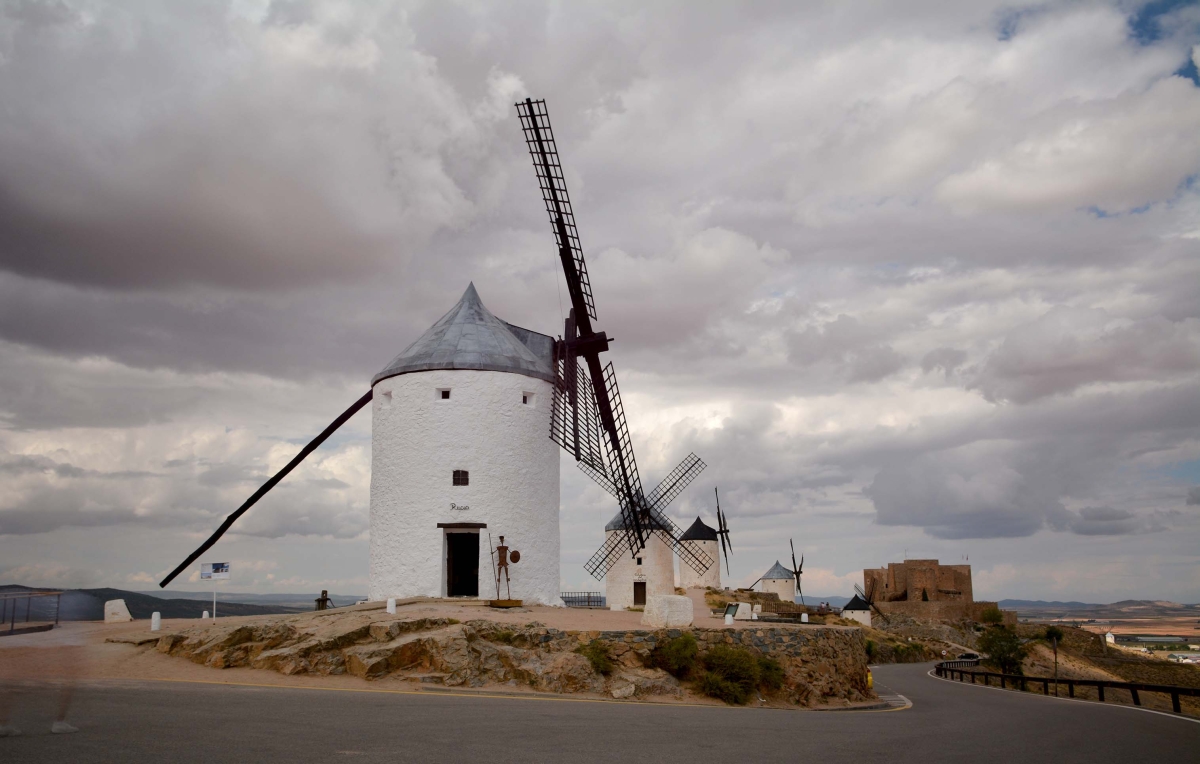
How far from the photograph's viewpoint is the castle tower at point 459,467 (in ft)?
82.5

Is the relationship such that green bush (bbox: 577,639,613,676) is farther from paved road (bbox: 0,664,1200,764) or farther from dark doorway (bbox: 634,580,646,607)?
dark doorway (bbox: 634,580,646,607)

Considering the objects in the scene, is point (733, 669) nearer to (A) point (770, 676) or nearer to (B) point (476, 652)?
(A) point (770, 676)

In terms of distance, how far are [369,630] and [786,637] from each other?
31.1 ft

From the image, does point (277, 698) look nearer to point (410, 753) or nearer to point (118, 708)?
point (118, 708)

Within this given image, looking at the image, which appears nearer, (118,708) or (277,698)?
(118,708)

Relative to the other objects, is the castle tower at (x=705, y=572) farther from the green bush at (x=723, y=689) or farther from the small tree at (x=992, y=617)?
the green bush at (x=723, y=689)

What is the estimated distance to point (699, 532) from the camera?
191ft

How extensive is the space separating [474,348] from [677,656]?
1232 centimetres

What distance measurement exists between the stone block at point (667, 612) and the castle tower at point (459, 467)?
6.70 m

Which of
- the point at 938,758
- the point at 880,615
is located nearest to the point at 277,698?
the point at 938,758

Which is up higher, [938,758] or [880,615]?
[938,758]

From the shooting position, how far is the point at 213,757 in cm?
754

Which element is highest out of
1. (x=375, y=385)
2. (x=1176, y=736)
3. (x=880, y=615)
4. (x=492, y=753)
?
(x=375, y=385)

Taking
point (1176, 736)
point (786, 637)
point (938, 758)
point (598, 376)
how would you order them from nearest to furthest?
1. point (938, 758)
2. point (1176, 736)
3. point (786, 637)
4. point (598, 376)
